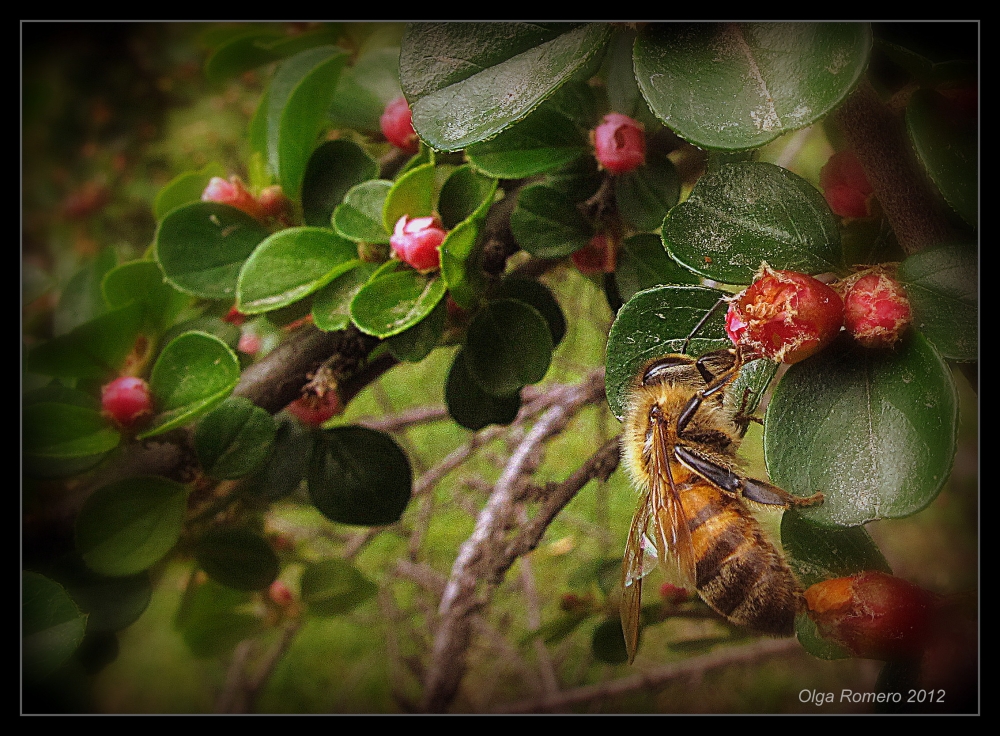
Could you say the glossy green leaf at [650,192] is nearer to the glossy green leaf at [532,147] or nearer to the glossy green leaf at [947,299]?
the glossy green leaf at [532,147]

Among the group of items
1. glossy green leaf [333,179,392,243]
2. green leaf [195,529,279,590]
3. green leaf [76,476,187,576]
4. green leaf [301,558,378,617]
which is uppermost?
glossy green leaf [333,179,392,243]

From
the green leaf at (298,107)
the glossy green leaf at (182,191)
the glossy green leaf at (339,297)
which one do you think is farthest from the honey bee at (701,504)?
the glossy green leaf at (182,191)

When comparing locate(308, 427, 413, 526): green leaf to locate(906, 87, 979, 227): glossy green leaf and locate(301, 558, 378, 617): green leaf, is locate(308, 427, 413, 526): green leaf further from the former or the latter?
locate(906, 87, 979, 227): glossy green leaf

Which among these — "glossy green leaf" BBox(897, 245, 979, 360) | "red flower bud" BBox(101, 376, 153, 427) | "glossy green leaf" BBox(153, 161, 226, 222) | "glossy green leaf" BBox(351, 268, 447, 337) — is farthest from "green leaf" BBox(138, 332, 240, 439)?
"glossy green leaf" BBox(897, 245, 979, 360)

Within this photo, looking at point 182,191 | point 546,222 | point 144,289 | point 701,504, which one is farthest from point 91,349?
point 701,504

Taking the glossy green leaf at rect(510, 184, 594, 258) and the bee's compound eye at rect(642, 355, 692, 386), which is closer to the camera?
the bee's compound eye at rect(642, 355, 692, 386)

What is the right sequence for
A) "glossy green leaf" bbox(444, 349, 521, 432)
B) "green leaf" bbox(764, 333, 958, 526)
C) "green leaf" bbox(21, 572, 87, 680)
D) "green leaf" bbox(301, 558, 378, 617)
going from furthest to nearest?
"green leaf" bbox(301, 558, 378, 617)
"glossy green leaf" bbox(444, 349, 521, 432)
"green leaf" bbox(21, 572, 87, 680)
"green leaf" bbox(764, 333, 958, 526)
